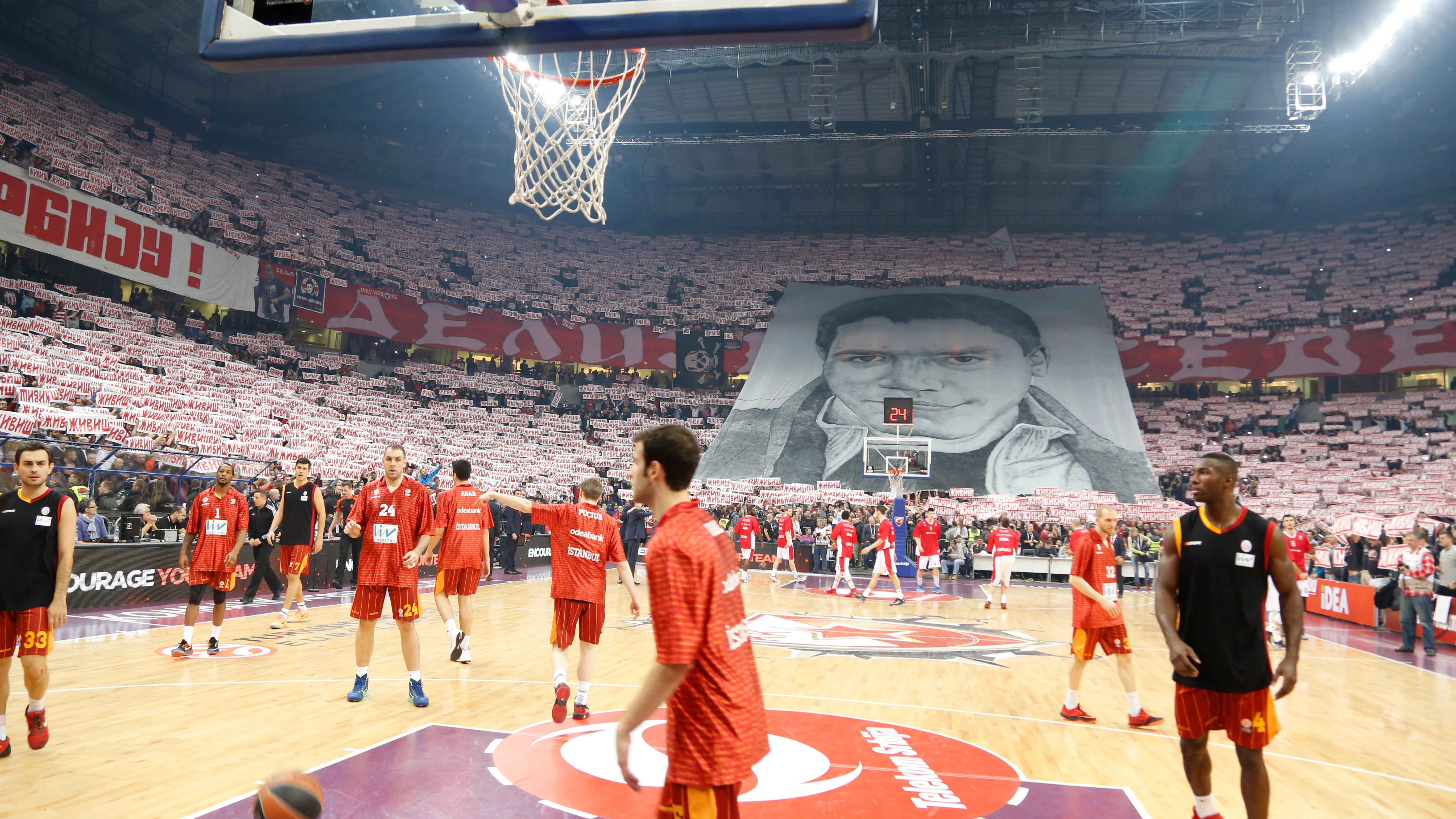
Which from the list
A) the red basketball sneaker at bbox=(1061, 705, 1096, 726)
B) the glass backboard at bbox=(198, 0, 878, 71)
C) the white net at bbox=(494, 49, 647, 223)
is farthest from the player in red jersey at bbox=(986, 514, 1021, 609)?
the glass backboard at bbox=(198, 0, 878, 71)

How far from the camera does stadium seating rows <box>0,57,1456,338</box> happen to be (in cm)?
2875

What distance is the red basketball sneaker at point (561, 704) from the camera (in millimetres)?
6043

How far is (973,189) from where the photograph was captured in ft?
134

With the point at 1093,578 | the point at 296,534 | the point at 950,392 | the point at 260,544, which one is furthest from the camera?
the point at 950,392

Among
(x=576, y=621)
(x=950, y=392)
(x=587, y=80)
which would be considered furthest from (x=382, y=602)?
(x=950, y=392)

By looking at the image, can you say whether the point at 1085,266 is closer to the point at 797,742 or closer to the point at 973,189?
the point at 973,189

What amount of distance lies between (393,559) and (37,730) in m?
2.48

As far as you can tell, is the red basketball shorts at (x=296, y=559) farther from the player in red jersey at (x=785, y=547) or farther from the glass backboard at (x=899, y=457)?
the glass backboard at (x=899, y=457)

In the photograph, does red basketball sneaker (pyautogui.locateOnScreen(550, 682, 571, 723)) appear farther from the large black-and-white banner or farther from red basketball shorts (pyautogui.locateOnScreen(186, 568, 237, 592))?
the large black-and-white banner

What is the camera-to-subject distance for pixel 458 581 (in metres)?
9.21

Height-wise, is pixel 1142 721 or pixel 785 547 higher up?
pixel 785 547

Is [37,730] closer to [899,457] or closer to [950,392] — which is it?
[899,457]

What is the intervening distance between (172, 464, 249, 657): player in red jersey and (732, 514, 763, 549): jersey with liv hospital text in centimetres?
1357

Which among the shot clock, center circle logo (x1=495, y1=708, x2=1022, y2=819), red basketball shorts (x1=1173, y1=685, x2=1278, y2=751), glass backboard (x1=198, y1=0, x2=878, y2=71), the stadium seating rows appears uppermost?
the stadium seating rows
